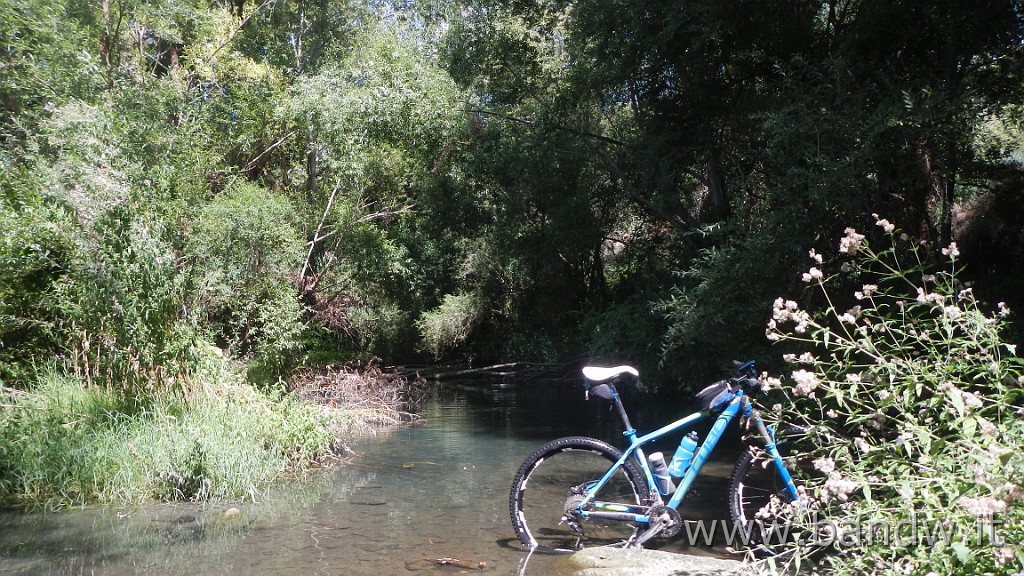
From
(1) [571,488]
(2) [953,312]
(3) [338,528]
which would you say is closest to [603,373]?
(1) [571,488]

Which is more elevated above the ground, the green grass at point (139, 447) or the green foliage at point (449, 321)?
the green foliage at point (449, 321)

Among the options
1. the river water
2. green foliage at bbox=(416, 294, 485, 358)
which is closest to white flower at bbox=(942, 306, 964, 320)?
the river water

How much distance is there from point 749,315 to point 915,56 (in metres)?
3.90

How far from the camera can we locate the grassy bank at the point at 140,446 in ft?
21.9

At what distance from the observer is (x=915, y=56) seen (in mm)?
9523

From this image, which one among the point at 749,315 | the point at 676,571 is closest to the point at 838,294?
the point at 749,315

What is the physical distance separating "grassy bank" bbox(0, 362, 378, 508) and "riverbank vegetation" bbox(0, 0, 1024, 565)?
46 mm

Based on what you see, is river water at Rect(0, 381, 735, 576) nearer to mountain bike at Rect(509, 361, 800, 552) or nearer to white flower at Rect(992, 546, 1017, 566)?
mountain bike at Rect(509, 361, 800, 552)

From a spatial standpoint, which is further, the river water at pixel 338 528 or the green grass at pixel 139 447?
the green grass at pixel 139 447

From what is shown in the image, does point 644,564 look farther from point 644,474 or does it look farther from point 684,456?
point 684,456

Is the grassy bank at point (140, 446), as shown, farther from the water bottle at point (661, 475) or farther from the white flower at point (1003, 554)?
the white flower at point (1003, 554)

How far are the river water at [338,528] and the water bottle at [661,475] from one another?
2.01ft

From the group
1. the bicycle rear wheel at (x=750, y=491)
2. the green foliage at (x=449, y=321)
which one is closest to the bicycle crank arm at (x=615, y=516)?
the bicycle rear wheel at (x=750, y=491)

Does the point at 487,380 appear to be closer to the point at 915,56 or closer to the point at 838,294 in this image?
the point at 838,294
